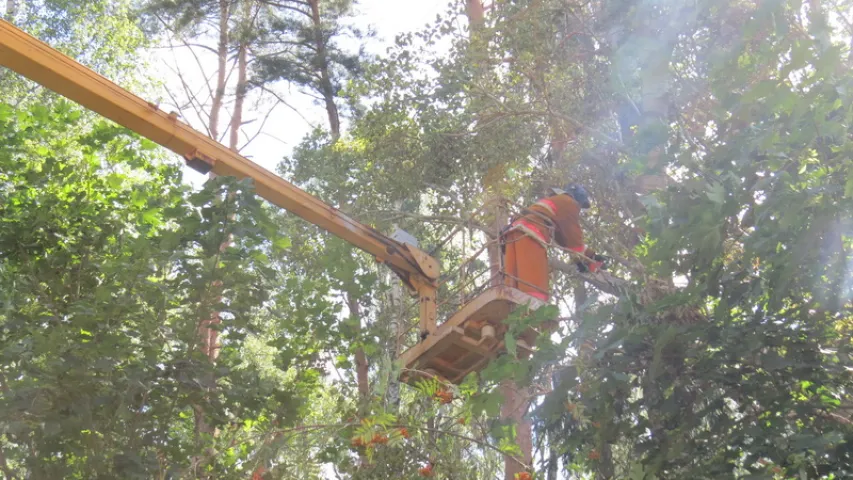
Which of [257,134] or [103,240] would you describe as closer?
[103,240]

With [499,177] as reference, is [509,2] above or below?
above

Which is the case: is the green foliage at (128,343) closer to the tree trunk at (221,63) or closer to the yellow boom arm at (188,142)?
the yellow boom arm at (188,142)

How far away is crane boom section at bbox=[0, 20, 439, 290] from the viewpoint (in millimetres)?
A: 7004

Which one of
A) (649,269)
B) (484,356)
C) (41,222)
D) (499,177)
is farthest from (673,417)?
(499,177)

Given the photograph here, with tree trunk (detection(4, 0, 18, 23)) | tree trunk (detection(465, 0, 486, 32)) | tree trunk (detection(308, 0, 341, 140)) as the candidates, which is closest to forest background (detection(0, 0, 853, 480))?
tree trunk (detection(465, 0, 486, 32))

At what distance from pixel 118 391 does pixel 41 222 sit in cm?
177

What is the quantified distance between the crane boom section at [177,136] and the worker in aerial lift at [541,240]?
Result: 36.4 inches

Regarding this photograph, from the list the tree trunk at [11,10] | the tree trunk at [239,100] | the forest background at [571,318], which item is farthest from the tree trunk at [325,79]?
the forest background at [571,318]

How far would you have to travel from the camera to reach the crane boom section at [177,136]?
700cm

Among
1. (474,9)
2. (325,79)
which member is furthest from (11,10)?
(474,9)

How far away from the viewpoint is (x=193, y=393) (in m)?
5.50

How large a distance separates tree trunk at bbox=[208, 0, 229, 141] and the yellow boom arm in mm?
8949

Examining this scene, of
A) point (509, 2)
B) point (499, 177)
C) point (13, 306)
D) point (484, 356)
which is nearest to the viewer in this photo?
point (13, 306)

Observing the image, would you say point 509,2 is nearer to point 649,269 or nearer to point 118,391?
point 649,269
